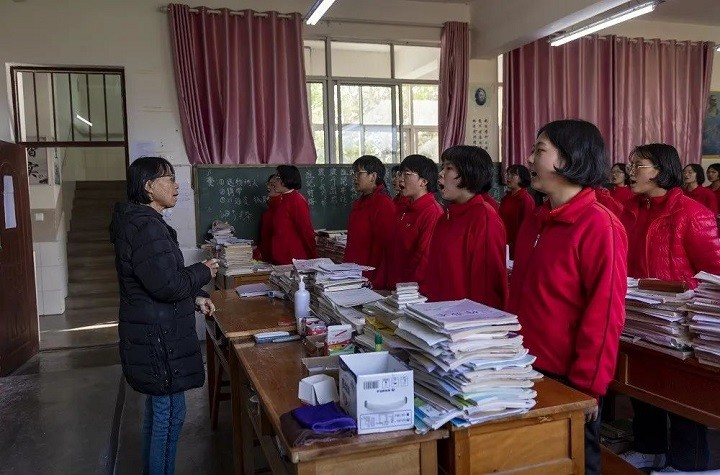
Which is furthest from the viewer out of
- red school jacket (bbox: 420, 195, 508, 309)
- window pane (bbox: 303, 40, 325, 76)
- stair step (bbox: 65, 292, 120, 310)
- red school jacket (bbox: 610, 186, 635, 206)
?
stair step (bbox: 65, 292, 120, 310)

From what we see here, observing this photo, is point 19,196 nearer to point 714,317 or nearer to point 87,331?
point 87,331

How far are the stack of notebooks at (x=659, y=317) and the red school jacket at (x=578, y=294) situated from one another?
0.49 meters

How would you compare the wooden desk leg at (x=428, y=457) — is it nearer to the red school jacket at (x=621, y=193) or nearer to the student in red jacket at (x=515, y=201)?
the student in red jacket at (x=515, y=201)

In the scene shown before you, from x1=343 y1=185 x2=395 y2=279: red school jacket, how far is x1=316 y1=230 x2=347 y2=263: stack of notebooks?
89 centimetres

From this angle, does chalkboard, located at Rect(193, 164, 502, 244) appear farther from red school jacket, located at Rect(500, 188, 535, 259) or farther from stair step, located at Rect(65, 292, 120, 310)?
stair step, located at Rect(65, 292, 120, 310)

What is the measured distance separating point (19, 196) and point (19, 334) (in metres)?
1.14

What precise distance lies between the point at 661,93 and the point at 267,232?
492cm

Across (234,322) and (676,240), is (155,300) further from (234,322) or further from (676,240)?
(676,240)

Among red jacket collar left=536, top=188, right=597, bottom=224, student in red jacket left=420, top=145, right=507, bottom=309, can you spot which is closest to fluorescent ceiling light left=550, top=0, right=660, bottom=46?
student in red jacket left=420, top=145, right=507, bottom=309

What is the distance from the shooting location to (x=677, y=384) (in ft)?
6.42

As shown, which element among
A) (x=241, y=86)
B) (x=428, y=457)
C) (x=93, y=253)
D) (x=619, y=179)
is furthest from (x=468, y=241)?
(x=93, y=253)

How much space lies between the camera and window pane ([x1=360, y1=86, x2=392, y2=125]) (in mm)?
6355

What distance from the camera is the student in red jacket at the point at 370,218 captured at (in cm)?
380

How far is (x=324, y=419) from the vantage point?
1.31 metres
